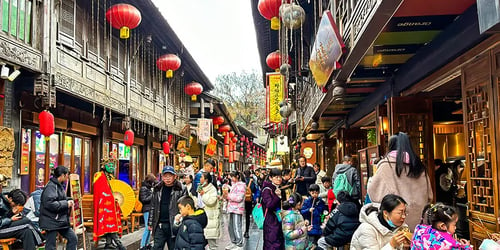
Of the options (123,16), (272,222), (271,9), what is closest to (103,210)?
(272,222)

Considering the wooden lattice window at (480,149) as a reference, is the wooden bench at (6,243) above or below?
below

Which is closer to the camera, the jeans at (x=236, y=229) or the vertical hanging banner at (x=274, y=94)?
the jeans at (x=236, y=229)

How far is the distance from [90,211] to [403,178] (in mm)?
10008

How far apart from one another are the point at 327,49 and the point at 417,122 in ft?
7.22

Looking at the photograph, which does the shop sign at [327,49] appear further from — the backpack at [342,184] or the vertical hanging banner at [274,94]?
the vertical hanging banner at [274,94]

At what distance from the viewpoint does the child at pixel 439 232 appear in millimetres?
3904

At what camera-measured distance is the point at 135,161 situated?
71.8 feet

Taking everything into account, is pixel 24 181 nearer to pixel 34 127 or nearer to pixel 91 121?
pixel 34 127

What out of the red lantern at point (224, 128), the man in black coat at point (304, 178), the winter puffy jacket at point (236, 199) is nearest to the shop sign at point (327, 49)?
the man in black coat at point (304, 178)

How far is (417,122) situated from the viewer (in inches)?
356

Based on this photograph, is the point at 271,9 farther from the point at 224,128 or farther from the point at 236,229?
the point at 224,128

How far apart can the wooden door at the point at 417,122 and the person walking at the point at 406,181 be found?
3607mm

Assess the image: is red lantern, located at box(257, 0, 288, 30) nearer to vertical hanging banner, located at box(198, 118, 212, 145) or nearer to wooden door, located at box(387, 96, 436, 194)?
wooden door, located at box(387, 96, 436, 194)

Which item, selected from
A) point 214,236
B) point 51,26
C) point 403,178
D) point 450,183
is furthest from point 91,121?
point 403,178
